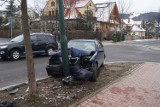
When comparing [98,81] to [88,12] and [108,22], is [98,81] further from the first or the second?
[108,22]

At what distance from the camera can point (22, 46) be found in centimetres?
2039

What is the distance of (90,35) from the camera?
51.7 metres

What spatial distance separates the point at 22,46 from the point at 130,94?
11768 mm

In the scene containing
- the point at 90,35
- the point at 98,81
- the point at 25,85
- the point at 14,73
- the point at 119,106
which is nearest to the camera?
the point at 119,106

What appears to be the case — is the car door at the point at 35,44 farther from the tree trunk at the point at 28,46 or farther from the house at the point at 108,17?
the house at the point at 108,17

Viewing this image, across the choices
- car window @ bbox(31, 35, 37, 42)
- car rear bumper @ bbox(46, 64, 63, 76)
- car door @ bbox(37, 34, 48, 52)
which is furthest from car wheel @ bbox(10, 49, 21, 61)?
car rear bumper @ bbox(46, 64, 63, 76)

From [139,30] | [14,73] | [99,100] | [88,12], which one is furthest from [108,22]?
[99,100]

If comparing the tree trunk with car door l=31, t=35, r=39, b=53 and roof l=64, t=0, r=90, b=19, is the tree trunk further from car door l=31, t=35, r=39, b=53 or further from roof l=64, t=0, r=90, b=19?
roof l=64, t=0, r=90, b=19

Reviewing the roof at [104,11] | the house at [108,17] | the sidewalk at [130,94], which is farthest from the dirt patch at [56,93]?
the roof at [104,11]

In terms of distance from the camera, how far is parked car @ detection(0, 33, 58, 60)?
19.8m

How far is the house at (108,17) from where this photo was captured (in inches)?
2616

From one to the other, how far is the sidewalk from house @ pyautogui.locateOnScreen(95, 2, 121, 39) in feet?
172

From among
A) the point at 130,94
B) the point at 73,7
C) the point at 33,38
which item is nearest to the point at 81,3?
the point at 73,7

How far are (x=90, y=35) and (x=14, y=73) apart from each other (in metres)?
37.9
